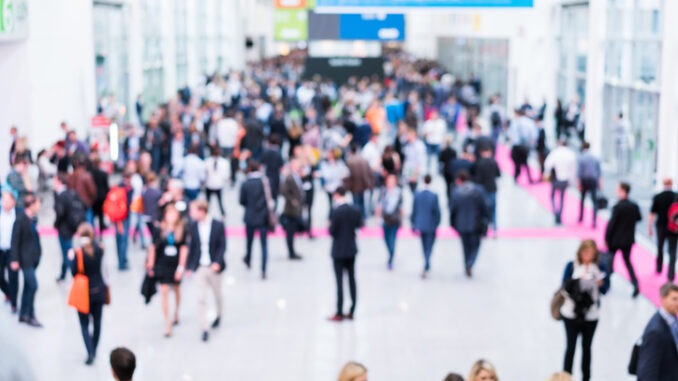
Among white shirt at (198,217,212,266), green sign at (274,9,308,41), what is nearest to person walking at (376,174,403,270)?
white shirt at (198,217,212,266)

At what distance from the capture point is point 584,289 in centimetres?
858

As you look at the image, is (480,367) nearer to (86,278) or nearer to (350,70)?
(86,278)

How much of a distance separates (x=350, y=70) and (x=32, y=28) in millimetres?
20946

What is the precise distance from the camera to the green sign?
43.8 metres

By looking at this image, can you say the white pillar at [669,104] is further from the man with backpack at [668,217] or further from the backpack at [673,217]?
the backpack at [673,217]

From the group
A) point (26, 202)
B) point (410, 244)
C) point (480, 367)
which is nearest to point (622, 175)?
point (410, 244)

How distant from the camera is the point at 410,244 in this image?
52.9 ft

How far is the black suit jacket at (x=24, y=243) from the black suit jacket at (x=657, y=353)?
647cm

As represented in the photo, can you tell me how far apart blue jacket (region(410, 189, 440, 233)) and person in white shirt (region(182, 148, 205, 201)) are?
13.4 feet

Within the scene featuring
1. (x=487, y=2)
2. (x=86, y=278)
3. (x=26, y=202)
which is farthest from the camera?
(x=487, y=2)

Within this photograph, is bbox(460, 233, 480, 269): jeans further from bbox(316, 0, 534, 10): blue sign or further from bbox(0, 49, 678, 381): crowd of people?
bbox(316, 0, 534, 10): blue sign

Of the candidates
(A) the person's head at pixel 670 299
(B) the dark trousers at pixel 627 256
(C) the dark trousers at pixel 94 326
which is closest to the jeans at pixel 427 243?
(B) the dark trousers at pixel 627 256

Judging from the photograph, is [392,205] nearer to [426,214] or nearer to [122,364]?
[426,214]

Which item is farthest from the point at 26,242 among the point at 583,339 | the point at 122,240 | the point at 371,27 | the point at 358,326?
the point at 371,27
